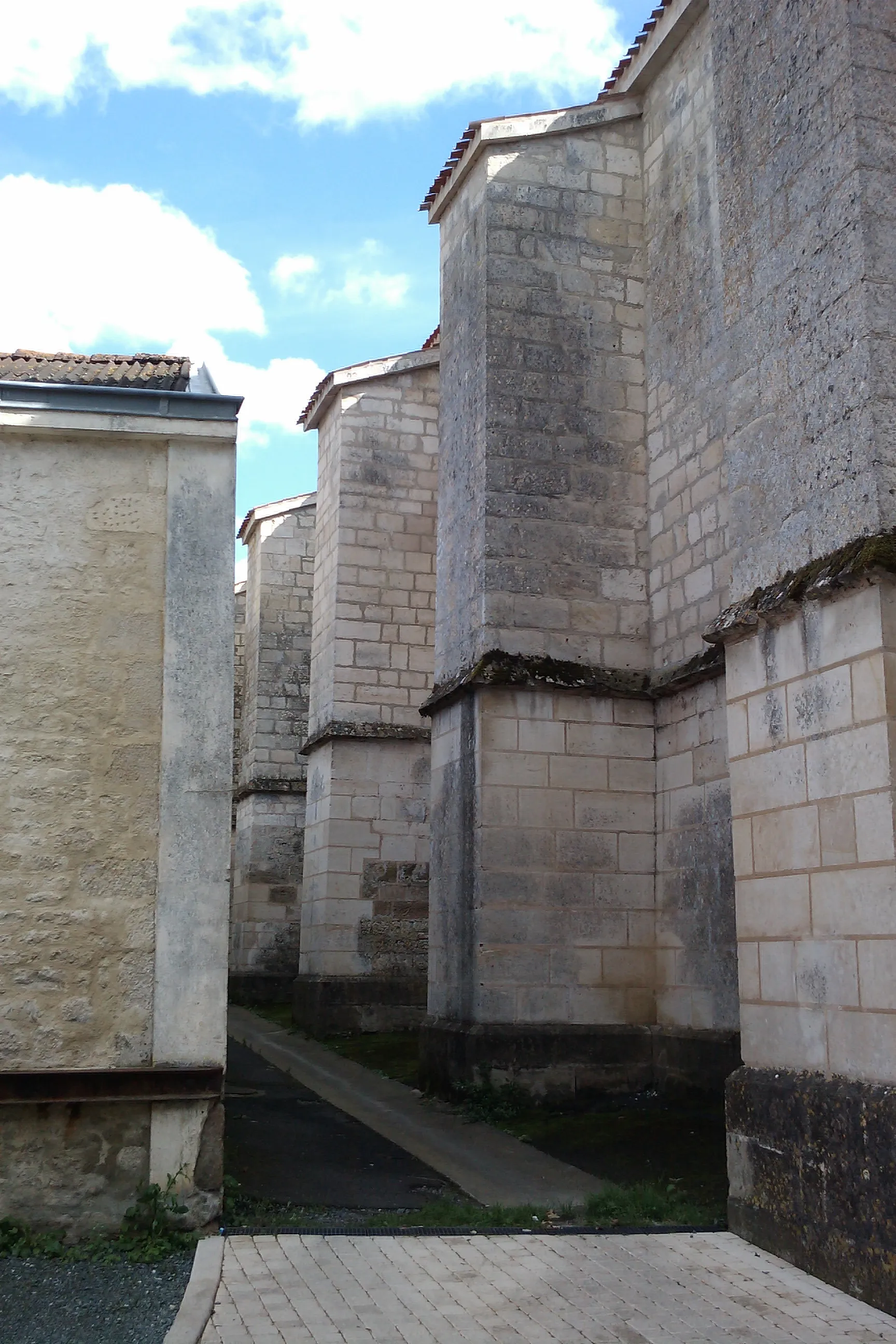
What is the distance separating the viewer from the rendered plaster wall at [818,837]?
13.9 feet

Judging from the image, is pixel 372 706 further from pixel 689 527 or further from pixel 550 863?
pixel 689 527

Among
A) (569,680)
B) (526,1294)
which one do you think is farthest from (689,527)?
(526,1294)

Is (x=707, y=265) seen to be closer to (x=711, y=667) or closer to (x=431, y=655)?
(x=711, y=667)

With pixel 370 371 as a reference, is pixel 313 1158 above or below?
below

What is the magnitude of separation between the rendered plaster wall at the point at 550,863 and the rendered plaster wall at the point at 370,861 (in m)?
3.74

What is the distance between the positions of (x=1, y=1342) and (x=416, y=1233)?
1722mm

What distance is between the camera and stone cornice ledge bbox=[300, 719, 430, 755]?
42.8 ft

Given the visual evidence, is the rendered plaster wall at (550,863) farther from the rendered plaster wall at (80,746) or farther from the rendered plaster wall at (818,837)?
the rendered plaster wall at (80,746)

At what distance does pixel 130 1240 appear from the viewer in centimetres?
459

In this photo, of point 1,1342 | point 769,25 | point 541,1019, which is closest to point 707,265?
point 769,25

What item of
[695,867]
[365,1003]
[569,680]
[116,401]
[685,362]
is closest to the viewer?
[116,401]

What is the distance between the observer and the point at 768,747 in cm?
499

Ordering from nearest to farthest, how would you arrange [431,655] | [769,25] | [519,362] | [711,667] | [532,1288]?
[532,1288] → [769,25] → [711,667] → [519,362] → [431,655]

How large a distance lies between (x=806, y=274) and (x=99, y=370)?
140 inches
